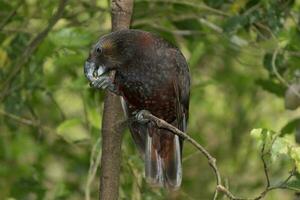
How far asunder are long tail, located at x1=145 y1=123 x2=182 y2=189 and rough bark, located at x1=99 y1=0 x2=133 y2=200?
593 mm

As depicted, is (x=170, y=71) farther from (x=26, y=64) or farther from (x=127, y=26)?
(x=26, y=64)

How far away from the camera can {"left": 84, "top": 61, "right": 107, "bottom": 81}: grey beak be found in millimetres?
2998

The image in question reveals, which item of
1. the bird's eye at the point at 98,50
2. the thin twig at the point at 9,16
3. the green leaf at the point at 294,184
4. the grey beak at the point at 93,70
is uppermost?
the bird's eye at the point at 98,50

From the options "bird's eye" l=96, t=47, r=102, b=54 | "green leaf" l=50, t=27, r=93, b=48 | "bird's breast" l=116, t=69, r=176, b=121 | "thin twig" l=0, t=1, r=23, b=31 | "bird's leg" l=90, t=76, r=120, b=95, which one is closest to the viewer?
"bird's leg" l=90, t=76, r=120, b=95

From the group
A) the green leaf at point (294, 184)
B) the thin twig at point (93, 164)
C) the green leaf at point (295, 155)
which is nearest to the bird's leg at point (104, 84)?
the thin twig at point (93, 164)

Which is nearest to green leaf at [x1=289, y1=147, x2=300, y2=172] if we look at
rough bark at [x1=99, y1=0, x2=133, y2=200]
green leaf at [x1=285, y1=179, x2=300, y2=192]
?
green leaf at [x1=285, y1=179, x2=300, y2=192]

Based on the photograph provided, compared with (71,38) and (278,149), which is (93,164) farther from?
(278,149)

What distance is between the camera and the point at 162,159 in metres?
3.54

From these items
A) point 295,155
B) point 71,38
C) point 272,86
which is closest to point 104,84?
point 71,38

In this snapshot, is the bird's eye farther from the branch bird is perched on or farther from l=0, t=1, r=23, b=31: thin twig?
l=0, t=1, r=23, b=31: thin twig

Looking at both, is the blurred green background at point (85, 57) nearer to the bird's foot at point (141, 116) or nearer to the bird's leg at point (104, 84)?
the bird's foot at point (141, 116)

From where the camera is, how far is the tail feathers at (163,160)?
11.1ft

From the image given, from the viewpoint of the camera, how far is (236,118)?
5.63 meters

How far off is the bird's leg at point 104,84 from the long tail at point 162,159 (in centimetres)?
45
